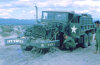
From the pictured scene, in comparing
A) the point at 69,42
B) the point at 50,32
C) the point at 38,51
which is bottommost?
the point at 38,51

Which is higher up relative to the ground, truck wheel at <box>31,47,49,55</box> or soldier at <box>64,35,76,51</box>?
soldier at <box>64,35,76,51</box>

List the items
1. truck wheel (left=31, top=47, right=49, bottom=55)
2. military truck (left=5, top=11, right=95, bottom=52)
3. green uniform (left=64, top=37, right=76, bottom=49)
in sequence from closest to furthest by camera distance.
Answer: military truck (left=5, top=11, right=95, bottom=52) < truck wheel (left=31, top=47, right=49, bottom=55) < green uniform (left=64, top=37, right=76, bottom=49)

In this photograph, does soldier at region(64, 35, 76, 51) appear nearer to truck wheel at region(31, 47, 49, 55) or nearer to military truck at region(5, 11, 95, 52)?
military truck at region(5, 11, 95, 52)

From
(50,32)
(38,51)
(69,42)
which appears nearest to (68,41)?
(69,42)

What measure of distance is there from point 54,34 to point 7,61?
→ 2742 millimetres

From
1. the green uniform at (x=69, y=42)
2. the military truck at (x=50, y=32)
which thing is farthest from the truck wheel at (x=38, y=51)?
the green uniform at (x=69, y=42)

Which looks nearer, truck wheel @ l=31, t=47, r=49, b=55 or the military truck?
the military truck

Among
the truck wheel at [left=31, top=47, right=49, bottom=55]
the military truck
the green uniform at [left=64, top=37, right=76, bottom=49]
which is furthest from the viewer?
the green uniform at [left=64, top=37, right=76, bottom=49]

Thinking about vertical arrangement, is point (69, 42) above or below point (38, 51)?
above

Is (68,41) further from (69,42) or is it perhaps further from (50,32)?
(50,32)

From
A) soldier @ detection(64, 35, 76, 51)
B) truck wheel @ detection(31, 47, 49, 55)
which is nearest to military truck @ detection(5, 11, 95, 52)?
truck wheel @ detection(31, 47, 49, 55)

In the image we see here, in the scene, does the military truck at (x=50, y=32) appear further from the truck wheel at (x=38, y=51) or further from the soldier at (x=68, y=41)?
the soldier at (x=68, y=41)

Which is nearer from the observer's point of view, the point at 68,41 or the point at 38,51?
the point at 38,51

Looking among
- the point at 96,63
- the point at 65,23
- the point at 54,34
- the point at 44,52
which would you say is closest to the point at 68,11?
the point at 65,23
